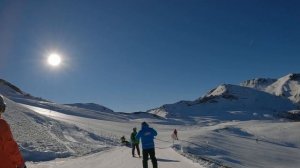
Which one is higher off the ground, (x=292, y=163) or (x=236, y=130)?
(x=236, y=130)

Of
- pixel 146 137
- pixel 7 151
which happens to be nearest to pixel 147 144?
pixel 146 137

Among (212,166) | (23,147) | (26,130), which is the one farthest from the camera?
(26,130)

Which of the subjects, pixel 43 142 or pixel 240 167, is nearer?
pixel 43 142

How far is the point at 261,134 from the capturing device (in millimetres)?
97688

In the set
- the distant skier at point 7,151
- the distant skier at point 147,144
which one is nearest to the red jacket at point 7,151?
the distant skier at point 7,151

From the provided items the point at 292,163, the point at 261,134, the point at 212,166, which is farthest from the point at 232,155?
the point at 261,134

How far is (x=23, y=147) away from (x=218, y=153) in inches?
1017

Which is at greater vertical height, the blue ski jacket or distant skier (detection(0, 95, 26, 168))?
the blue ski jacket

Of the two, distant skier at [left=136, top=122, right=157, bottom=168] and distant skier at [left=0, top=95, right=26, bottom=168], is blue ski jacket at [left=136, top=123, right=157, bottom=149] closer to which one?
distant skier at [left=136, top=122, right=157, bottom=168]

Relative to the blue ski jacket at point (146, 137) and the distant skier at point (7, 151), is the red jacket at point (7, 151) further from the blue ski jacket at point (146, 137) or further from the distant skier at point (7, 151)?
the blue ski jacket at point (146, 137)

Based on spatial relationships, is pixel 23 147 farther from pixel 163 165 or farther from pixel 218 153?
pixel 218 153

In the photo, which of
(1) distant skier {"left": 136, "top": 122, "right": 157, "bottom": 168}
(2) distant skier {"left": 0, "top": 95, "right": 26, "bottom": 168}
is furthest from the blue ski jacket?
(2) distant skier {"left": 0, "top": 95, "right": 26, "bottom": 168}

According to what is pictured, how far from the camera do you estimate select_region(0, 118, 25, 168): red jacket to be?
16.5ft

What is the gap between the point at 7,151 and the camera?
504 cm
